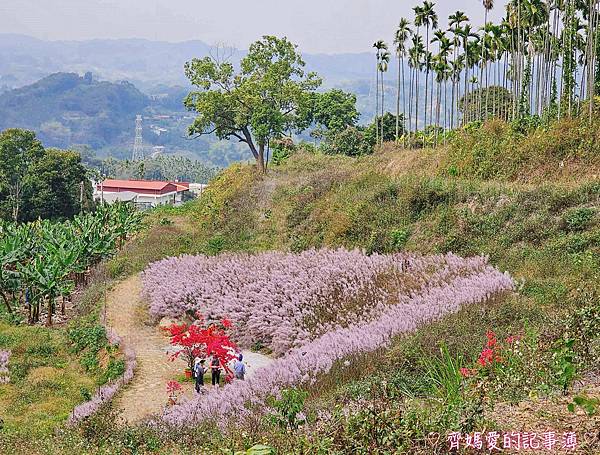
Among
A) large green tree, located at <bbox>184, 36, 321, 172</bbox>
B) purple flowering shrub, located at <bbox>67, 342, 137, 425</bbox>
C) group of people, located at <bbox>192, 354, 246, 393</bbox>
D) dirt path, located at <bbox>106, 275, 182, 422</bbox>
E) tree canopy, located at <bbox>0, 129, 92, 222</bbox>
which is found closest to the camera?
purple flowering shrub, located at <bbox>67, 342, 137, 425</bbox>

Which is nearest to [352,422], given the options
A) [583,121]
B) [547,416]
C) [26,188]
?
[547,416]

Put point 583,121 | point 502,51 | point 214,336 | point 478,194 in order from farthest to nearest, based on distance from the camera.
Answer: point 502,51
point 583,121
point 478,194
point 214,336

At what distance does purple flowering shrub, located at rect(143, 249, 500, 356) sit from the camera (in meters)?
11.2

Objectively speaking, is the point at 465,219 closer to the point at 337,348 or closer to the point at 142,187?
the point at 337,348

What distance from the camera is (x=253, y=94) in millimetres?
31297

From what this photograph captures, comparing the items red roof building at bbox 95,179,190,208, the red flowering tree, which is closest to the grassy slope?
the red flowering tree

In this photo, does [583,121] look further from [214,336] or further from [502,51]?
[502,51]

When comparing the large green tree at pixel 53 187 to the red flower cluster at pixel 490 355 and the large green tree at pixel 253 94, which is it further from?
the red flower cluster at pixel 490 355

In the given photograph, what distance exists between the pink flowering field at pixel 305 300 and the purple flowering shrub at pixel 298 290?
0.07 feet

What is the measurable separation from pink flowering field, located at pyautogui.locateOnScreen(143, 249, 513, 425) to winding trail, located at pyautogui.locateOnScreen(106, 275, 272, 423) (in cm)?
54

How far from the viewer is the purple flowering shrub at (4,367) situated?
37.8 ft

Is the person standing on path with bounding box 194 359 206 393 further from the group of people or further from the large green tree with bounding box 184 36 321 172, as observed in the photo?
the large green tree with bounding box 184 36 321 172

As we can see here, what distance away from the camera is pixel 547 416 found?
4.71 m

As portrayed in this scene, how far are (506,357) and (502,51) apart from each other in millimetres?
32076
